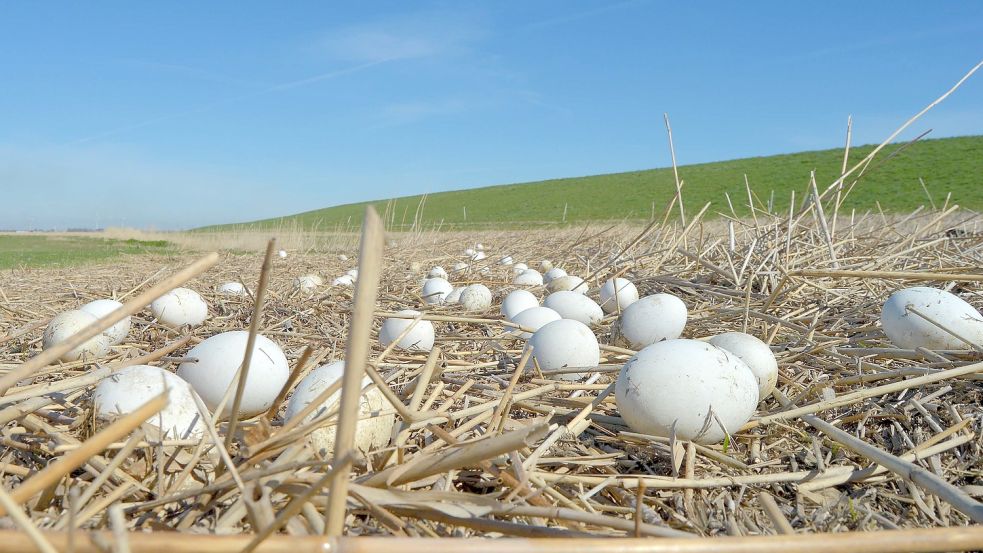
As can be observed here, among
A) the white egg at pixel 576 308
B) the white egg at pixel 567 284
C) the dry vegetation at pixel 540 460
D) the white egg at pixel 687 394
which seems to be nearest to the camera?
the dry vegetation at pixel 540 460

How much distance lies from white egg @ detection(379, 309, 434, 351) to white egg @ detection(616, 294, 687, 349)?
0.93 metres

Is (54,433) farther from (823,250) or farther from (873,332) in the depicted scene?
(823,250)

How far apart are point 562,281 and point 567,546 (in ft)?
11.8

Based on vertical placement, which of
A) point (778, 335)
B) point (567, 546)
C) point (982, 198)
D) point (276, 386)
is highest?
point (567, 546)

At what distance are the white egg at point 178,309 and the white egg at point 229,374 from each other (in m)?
1.67

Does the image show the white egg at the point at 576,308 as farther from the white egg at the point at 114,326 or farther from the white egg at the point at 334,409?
the white egg at the point at 114,326

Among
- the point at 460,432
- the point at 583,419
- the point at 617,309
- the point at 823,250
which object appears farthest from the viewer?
the point at 823,250

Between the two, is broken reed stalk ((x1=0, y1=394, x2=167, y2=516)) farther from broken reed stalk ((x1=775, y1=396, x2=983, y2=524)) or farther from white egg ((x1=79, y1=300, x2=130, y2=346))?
white egg ((x1=79, y1=300, x2=130, y2=346))

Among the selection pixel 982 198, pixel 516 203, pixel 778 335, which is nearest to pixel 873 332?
pixel 778 335

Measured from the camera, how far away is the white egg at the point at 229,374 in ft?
6.64

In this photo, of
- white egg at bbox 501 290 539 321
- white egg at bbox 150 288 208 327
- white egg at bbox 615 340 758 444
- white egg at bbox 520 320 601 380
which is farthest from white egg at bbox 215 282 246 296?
white egg at bbox 615 340 758 444

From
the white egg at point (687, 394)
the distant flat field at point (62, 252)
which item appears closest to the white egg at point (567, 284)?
the white egg at point (687, 394)

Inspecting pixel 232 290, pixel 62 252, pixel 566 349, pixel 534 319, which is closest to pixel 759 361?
pixel 566 349

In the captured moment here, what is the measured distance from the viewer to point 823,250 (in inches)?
169
